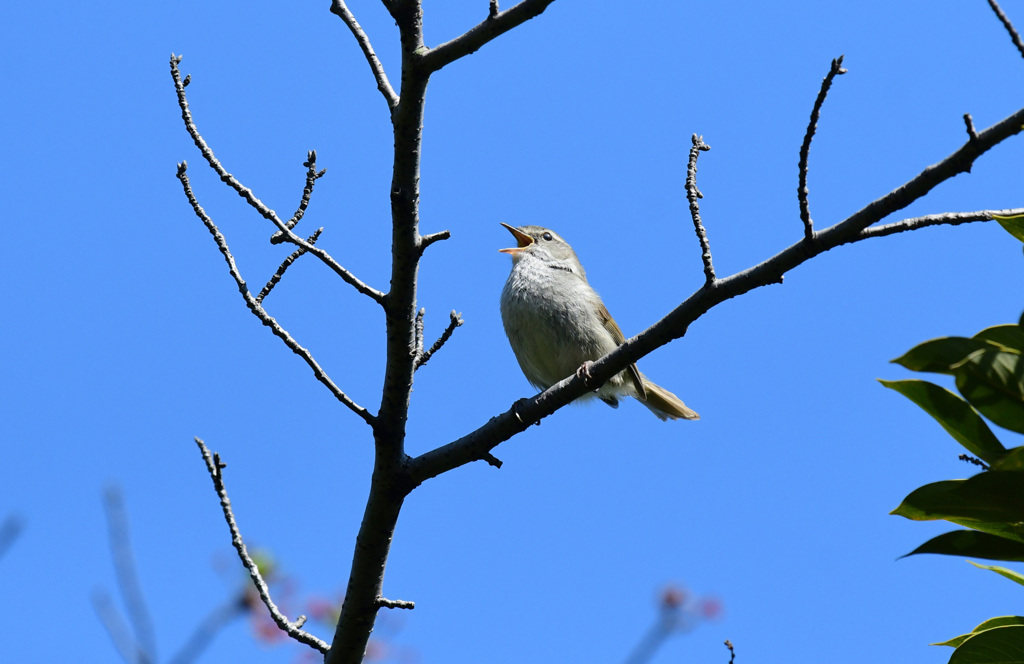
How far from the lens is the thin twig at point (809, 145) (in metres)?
2.68

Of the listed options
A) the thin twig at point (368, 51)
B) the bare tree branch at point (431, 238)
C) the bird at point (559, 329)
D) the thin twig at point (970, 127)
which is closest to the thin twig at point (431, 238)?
the bare tree branch at point (431, 238)

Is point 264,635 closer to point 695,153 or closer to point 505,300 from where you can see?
point 505,300

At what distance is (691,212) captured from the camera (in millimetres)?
3271

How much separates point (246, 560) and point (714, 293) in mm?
2275

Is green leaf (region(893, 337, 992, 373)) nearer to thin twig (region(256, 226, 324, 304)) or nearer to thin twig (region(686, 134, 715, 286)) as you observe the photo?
thin twig (region(686, 134, 715, 286))

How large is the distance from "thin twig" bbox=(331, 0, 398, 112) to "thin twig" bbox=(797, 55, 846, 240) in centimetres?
154

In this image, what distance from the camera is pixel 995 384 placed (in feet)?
7.55

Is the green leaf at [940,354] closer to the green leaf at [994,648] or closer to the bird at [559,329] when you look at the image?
the green leaf at [994,648]

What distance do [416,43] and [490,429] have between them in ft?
5.34

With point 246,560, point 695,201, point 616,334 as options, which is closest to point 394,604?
point 246,560

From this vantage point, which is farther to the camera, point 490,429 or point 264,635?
point 264,635

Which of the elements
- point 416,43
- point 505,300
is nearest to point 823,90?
point 416,43

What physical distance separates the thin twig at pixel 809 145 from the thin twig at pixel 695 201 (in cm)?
38

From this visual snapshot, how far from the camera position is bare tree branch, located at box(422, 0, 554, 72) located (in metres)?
2.88
